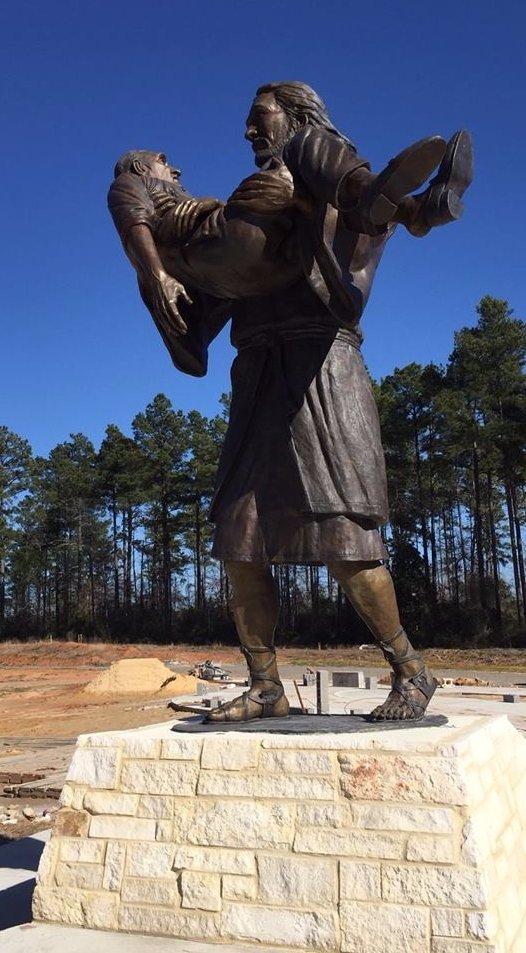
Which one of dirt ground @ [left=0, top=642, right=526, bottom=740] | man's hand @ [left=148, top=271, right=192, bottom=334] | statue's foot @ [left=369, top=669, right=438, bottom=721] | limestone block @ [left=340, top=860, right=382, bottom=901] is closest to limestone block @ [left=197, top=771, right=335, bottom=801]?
limestone block @ [left=340, top=860, right=382, bottom=901]

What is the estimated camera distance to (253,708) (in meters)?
3.82

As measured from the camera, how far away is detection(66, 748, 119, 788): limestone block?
336 centimetres

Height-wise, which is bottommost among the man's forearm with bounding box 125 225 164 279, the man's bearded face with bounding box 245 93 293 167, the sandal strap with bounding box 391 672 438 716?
the sandal strap with bounding box 391 672 438 716

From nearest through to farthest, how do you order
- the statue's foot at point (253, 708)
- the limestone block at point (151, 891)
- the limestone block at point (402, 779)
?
the limestone block at point (402, 779) → the limestone block at point (151, 891) → the statue's foot at point (253, 708)

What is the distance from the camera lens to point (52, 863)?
3275 millimetres

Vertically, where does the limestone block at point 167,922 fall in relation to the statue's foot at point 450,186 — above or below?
below

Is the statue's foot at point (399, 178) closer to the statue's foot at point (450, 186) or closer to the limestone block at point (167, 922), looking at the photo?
the statue's foot at point (450, 186)

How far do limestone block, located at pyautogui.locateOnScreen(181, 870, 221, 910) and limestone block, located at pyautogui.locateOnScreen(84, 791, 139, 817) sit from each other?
361 millimetres

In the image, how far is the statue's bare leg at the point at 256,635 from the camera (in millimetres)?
3779

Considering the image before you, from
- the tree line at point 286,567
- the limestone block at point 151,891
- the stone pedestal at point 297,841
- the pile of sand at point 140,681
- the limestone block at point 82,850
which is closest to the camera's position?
the stone pedestal at point 297,841

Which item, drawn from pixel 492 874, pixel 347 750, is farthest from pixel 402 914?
pixel 347 750

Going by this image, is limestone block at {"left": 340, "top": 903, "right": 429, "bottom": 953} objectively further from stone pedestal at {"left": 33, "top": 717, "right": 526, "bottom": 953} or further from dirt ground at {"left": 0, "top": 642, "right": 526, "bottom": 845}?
dirt ground at {"left": 0, "top": 642, "right": 526, "bottom": 845}

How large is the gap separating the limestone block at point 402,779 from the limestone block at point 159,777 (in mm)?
632

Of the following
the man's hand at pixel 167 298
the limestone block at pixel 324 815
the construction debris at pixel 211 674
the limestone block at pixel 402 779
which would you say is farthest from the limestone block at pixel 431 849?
the construction debris at pixel 211 674
